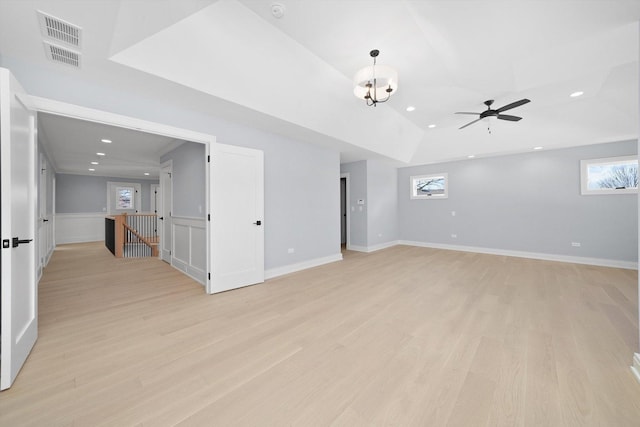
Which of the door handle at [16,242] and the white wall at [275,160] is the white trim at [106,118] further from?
the door handle at [16,242]

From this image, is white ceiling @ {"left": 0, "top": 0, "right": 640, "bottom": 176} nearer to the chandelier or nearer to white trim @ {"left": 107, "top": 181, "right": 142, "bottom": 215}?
the chandelier

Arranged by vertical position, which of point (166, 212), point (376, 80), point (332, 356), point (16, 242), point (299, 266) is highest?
point (376, 80)

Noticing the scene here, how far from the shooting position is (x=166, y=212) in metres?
5.55

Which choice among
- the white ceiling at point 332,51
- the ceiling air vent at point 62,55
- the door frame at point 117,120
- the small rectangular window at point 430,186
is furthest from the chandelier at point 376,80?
the small rectangular window at point 430,186

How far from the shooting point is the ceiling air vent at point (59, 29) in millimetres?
1823

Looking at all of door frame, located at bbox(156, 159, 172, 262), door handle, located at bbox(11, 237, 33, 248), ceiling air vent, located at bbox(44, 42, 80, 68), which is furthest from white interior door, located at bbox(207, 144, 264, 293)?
door frame, located at bbox(156, 159, 172, 262)

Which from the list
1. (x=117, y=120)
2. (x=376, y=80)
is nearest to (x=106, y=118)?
(x=117, y=120)

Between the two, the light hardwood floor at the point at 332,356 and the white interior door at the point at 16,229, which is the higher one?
the white interior door at the point at 16,229

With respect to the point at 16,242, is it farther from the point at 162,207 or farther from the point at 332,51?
the point at 162,207

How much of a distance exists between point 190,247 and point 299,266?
2047 millimetres

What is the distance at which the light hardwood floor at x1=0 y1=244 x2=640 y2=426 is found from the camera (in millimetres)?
1422

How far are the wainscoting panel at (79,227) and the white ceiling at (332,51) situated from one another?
354 inches

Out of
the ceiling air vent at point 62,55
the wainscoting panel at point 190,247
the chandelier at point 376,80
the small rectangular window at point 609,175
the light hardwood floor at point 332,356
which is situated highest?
the chandelier at point 376,80

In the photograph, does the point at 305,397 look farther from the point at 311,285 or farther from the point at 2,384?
the point at 311,285
